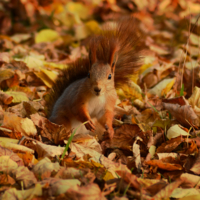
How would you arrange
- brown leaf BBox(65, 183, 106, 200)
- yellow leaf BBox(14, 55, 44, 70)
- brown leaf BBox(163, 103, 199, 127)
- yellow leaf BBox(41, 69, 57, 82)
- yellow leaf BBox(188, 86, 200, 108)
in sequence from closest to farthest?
brown leaf BBox(65, 183, 106, 200) → brown leaf BBox(163, 103, 199, 127) → yellow leaf BBox(188, 86, 200, 108) → yellow leaf BBox(41, 69, 57, 82) → yellow leaf BBox(14, 55, 44, 70)

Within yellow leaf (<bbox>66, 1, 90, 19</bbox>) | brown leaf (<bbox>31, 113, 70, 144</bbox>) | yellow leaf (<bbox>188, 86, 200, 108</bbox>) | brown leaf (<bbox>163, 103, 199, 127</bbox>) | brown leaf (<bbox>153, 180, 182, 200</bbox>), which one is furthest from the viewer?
yellow leaf (<bbox>66, 1, 90, 19</bbox>)

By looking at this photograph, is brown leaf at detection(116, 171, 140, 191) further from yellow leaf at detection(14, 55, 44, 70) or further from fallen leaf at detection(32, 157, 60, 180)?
yellow leaf at detection(14, 55, 44, 70)

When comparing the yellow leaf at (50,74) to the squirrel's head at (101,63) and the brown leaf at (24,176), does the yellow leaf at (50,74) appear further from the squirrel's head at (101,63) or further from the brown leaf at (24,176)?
the brown leaf at (24,176)

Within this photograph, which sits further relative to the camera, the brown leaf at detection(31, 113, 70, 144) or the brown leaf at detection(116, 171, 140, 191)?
the brown leaf at detection(31, 113, 70, 144)

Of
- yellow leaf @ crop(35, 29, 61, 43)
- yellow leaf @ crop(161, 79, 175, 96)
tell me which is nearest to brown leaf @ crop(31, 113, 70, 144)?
yellow leaf @ crop(161, 79, 175, 96)

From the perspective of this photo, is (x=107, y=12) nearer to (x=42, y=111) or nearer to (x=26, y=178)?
(x=42, y=111)

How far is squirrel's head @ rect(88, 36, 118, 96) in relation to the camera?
5.82ft

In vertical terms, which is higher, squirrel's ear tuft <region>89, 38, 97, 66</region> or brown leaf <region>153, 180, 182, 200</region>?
squirrel's ear tuft <region>89, 38, 97, 66</region>

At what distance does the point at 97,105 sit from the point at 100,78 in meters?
0.24

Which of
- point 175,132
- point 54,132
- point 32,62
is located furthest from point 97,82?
point 32,62

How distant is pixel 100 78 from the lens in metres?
1.78

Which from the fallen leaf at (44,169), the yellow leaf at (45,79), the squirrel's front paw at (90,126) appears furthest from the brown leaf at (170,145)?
the yellow leaf at (45,79)

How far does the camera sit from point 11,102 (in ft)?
6.83

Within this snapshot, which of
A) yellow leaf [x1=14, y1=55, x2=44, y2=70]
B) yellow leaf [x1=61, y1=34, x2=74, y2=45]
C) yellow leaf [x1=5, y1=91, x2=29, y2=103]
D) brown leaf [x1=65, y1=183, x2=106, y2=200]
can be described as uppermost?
yellow leaf [x1=61, y1=34, x2=74, y2=45]
